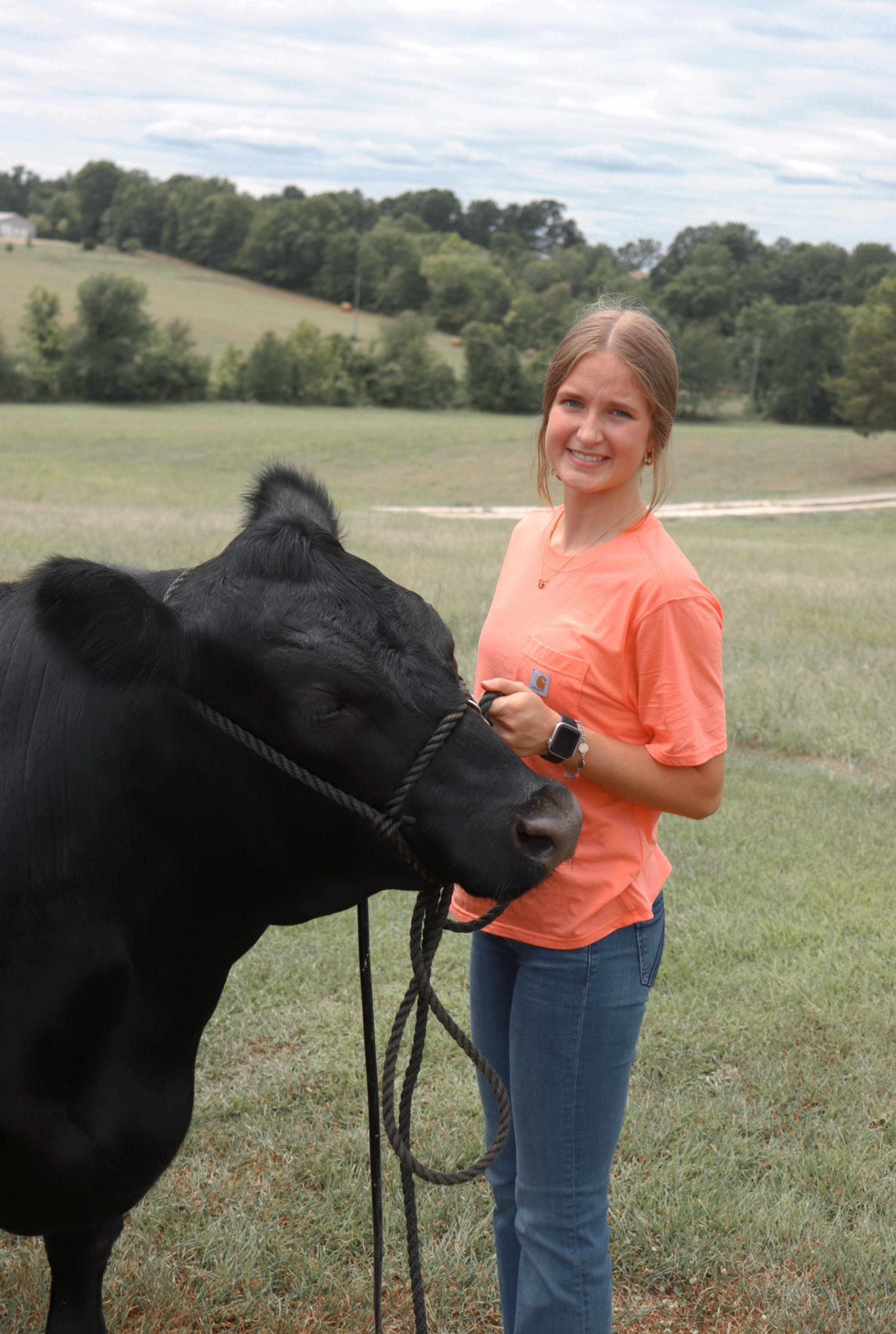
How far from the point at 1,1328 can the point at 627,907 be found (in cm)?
211

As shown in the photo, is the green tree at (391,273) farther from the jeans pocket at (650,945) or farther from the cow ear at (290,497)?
the jeans pocket at (650,945)

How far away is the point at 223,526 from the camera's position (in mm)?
20047

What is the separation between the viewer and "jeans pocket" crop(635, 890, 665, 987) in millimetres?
2520

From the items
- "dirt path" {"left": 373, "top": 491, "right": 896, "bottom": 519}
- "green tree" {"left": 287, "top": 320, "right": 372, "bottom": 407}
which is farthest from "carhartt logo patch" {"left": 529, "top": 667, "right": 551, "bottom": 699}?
"green tree" {"left": 287, "top": 320, "right": 372, "bottom": 407}

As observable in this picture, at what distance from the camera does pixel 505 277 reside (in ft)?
345

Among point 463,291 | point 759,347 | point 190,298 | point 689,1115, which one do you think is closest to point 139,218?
point 190,298

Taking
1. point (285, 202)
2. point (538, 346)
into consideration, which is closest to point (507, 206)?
point (285, 202)

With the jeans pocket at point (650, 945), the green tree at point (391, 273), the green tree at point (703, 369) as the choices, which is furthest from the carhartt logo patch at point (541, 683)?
the green tree at point (391, 273)

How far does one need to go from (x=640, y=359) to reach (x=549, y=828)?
115 cm

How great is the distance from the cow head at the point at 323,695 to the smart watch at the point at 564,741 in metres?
0.17

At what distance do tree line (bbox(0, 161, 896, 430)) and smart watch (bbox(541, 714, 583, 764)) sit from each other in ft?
157

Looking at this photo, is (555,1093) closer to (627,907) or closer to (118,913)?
(627,907)

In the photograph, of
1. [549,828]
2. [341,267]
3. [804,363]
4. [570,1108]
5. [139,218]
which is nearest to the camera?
[549,828]

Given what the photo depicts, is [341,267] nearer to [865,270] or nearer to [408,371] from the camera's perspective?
[408,371]
